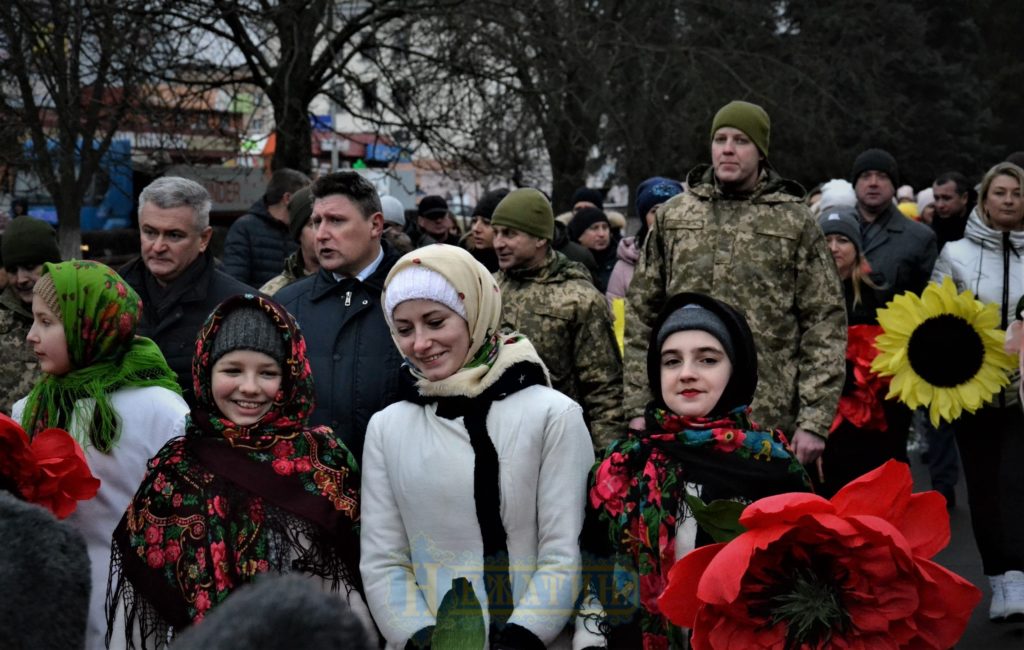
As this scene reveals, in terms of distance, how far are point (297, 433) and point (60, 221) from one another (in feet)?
36.7

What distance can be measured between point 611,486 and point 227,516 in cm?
101

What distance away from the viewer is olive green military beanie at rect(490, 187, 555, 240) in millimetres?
5820

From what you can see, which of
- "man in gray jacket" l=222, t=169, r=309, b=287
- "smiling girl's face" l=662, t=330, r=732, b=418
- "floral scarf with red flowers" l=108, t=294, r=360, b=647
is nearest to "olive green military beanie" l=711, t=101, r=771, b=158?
"smiling girl's face" l=662, t=330, r=732, b=418

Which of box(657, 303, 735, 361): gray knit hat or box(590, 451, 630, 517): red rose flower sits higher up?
box(657, 303, 735, 361): gray knit hat

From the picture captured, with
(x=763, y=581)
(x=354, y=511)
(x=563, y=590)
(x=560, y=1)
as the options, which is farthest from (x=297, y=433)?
(x=560, y=1)

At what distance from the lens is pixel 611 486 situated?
3.61 meters

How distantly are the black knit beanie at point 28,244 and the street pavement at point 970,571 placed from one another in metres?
4.42

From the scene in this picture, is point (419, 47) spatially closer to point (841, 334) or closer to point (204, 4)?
point (204, 4)

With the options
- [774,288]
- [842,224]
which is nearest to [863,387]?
[842,224]

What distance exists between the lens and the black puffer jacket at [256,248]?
831 cm

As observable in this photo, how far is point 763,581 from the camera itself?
2.79 metres

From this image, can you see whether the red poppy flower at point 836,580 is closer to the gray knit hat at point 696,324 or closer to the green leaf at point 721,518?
the green leaf at point 721,518

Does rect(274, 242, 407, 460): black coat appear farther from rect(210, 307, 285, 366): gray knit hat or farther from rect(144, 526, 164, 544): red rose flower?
rect(144, 526, 164, 544): red rose flower

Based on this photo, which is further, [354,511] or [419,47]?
[419,47]
